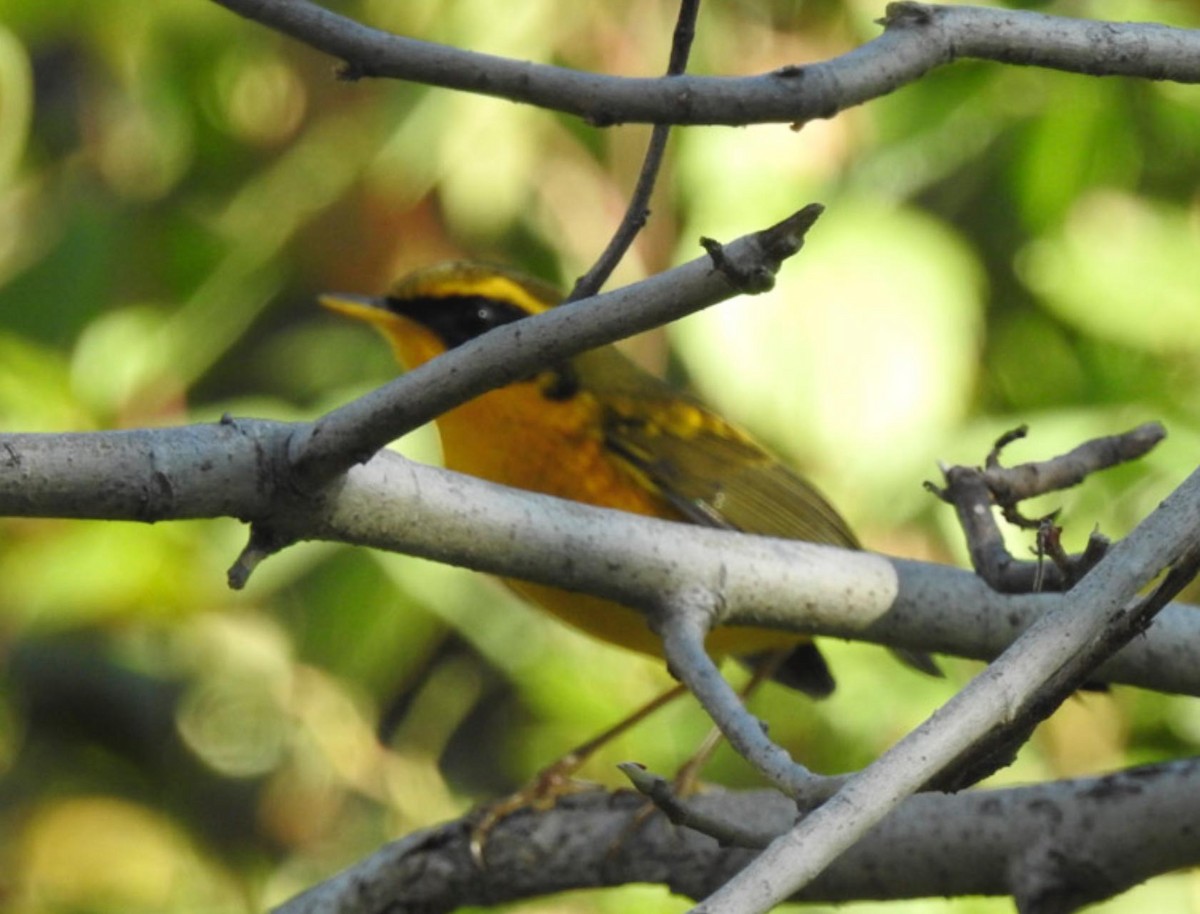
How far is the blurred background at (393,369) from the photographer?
427 centimetres

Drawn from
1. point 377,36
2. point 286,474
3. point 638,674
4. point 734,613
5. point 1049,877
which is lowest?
point 638,674

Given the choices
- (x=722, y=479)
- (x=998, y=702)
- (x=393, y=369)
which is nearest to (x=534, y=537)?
(x=998, y=702)

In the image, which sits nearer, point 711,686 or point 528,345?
point 528,345

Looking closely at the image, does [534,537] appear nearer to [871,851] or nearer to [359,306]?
[871,851]

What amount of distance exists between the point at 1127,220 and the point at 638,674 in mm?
1791

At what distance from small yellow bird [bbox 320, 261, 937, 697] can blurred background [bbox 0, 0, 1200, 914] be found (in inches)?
10.5

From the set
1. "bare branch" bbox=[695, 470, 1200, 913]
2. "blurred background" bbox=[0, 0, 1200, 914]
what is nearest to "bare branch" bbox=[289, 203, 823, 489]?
"bare branch" bbox=[695, 470, 1200, 913]

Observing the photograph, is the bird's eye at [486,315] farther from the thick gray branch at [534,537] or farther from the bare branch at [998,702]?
the bare branch at [998,702]

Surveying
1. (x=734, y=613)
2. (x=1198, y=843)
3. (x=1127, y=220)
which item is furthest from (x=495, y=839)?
(x=1127, y=220)

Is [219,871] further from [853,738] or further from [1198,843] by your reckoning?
[1198,843]

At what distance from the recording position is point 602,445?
3.82 meters

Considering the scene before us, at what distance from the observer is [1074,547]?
4.08 meters

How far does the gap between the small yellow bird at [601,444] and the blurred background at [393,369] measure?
0.27 meters

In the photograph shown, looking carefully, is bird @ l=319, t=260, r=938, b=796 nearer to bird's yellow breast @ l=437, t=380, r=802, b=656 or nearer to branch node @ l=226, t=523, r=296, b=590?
bird's yellow breast @ l=437, t=380, r=802, b=656
